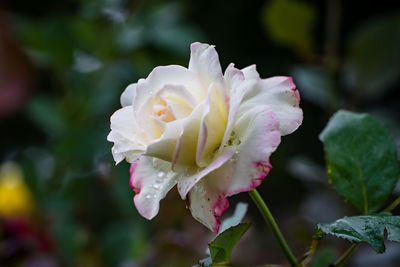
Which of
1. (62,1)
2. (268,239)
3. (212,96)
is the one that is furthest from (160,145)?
(62,1)

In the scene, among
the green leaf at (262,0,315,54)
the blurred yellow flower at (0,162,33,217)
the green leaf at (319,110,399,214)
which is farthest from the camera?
the blurred yellow flower at (0,162,33,217)

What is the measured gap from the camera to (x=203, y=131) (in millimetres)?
328

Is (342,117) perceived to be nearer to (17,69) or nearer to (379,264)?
(379,264)

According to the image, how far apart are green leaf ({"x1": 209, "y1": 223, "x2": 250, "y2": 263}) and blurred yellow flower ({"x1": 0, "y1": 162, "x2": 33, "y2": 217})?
85 centimetres

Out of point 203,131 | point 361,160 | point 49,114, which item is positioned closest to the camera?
point 203,131

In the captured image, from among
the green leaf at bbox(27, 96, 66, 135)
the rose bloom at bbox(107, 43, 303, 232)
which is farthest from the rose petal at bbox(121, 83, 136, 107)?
the green leaf at bbox(27, 96, 66, 135)

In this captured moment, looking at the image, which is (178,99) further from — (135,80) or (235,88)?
(135,80)

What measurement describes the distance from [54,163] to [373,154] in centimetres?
88

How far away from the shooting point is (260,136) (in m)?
0.33

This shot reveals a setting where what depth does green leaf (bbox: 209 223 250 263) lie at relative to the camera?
0.36 m

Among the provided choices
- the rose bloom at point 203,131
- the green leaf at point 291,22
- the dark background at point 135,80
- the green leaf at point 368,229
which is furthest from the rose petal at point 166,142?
the green leaf at point 291,22

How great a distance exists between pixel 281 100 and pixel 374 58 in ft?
2.10

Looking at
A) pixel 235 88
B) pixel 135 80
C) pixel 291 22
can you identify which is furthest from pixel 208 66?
pixel 135 80

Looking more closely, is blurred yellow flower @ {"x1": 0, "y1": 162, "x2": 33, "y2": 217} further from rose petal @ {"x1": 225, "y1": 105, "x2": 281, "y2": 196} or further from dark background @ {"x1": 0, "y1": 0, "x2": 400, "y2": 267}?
rose petal @ {"x1": 225, "y1": 105, "x2": 281, "y2": 196}
